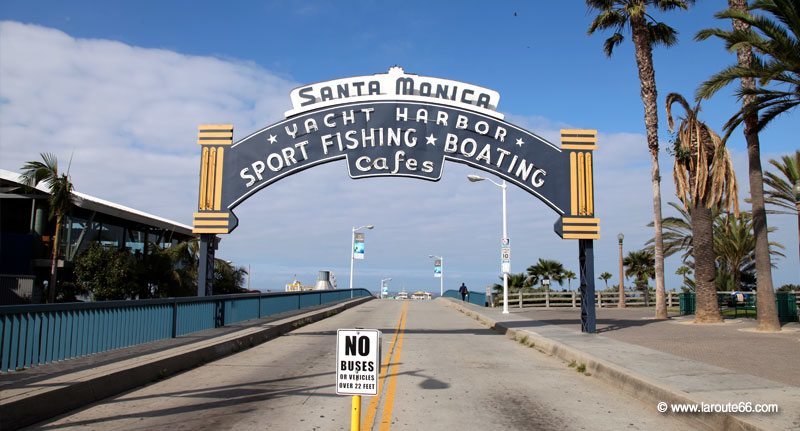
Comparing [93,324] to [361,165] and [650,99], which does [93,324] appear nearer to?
[361,165]

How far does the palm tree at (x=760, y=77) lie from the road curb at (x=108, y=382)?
587 inches

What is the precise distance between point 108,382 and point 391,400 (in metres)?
4.12

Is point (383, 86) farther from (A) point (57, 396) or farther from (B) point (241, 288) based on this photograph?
(B) point (241, 288)

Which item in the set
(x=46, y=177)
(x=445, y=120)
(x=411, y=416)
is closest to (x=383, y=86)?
(x=445, y=120)

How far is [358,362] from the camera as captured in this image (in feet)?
18.8

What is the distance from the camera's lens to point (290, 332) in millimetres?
20078

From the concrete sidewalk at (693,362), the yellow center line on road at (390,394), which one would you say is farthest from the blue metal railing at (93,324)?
the concrete sidewalk at (693,362)

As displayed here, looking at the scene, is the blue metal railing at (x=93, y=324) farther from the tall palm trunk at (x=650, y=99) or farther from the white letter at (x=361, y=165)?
the tall palm trunk at (x=650, y=99)

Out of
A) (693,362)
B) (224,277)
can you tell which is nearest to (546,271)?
(224,277)

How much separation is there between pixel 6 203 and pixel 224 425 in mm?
30513

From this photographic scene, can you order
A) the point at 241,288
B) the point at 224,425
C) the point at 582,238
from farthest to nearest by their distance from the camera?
the point at 241,288, the point at 582,238, the point at 224,425

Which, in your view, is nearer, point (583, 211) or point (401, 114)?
point (583, 211)

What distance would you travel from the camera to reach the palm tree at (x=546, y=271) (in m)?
51.1

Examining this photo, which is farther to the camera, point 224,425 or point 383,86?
point 383,86
